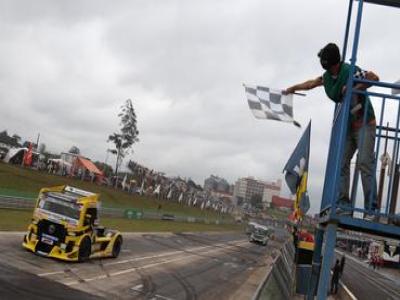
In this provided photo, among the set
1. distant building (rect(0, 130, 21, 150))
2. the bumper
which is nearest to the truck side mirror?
the bumper

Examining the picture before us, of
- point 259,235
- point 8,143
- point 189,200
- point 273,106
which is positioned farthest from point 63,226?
point 8,143

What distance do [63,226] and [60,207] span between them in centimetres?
83

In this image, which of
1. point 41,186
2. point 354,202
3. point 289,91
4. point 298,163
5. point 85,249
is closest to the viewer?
point 354,202

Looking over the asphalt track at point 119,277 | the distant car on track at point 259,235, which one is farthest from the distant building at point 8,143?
the asphalt track at point 119,277

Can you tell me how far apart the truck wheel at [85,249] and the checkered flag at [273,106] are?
1291 centimetres

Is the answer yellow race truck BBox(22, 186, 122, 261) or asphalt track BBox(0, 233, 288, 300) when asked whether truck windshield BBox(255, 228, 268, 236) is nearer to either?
asphalt track BBox(0, 233, 288, 300)

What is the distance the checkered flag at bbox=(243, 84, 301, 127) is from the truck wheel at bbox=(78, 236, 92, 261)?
12.9m

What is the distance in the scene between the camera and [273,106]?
7.23m

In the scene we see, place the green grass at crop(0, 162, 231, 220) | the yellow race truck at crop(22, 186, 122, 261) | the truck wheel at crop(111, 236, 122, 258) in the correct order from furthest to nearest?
the green grass at crop(0, 162, 231, 220) → the truck wheel at crop(111, 236, 122, 258) → the yellow race truck at crop(22, 186, 122, 261)

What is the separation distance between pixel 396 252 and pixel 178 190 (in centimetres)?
9606

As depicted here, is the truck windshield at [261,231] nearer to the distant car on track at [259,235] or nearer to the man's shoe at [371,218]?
the distant car on track at [259,235]

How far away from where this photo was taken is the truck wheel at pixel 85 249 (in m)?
18.8

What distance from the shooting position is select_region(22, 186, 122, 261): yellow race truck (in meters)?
18.3

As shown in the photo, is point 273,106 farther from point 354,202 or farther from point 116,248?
point 116,248
